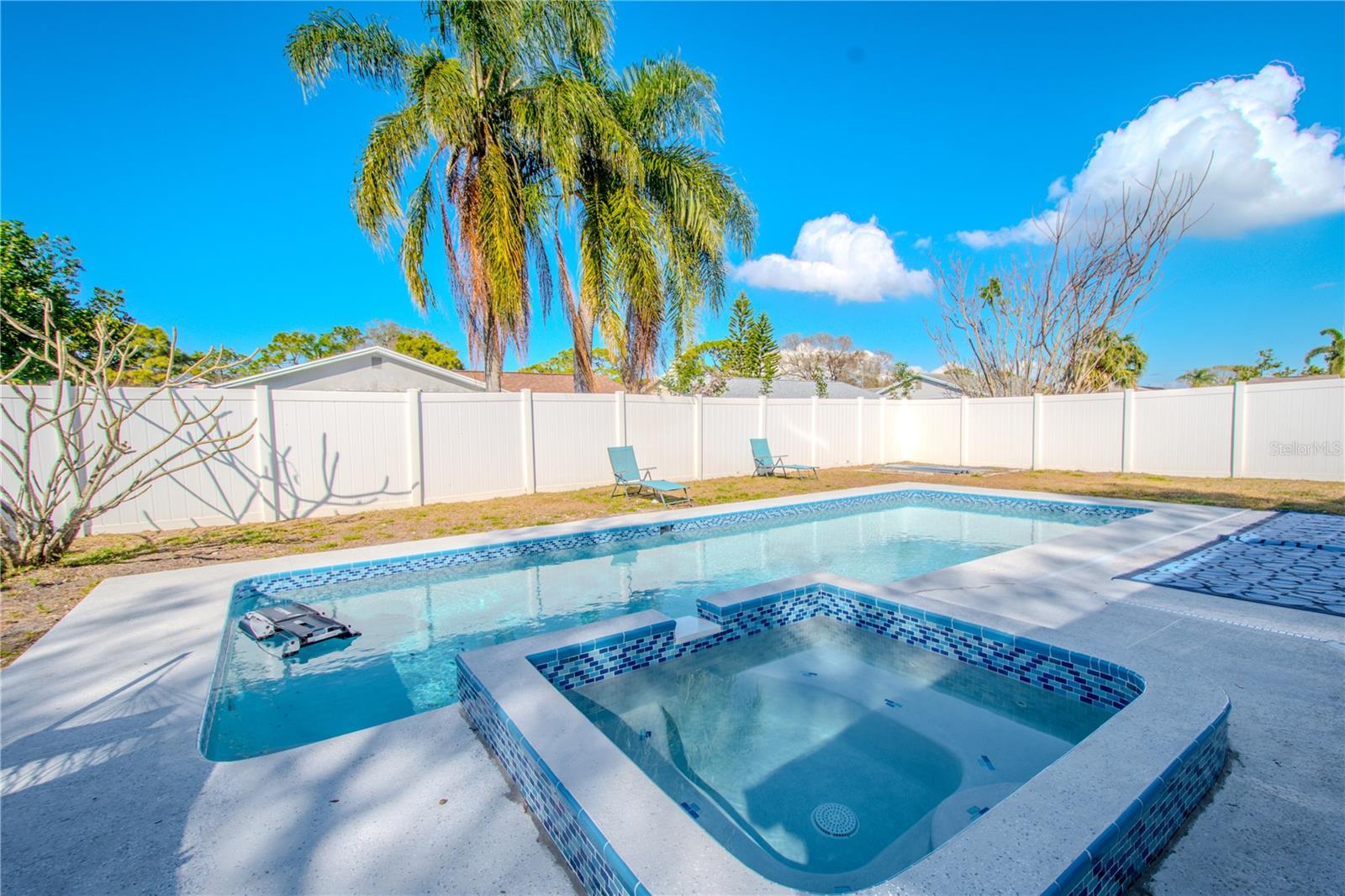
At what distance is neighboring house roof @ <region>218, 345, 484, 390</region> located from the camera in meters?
15.7

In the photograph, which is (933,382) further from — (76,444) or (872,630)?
(76,444)

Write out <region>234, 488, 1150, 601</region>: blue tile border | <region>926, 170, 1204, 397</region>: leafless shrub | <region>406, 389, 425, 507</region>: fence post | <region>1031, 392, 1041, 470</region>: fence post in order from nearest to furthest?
<region>234, 488, 1150, 601</region>: blue tile border
<region>406, 389, 425, 507</region>: fence post
<region>1031, 392, 1041, 470</region>: fence post
<region>926, 170, 1204, 397</region>: leafless shrub

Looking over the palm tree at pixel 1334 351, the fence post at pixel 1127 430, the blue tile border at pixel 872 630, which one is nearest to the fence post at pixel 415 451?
the blue tile border at pixel 872 630

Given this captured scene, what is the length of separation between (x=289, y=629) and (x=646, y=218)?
372 inches

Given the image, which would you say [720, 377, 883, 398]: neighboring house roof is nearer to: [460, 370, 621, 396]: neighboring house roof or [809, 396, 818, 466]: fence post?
[460, 370, 621, 396]: neighboring house roof

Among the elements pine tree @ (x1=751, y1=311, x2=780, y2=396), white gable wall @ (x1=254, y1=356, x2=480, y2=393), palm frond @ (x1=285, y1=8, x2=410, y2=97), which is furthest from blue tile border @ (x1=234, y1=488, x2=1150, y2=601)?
pine tree @ (x1=751, y1=311, x2=780, y2=396)

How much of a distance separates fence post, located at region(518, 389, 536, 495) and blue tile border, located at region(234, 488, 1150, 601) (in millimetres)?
3249

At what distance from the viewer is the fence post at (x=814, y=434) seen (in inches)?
555

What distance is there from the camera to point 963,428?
14836mm

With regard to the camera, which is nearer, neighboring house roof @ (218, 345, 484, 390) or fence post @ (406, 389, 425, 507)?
fence post @ (406, 389, 425, 507)

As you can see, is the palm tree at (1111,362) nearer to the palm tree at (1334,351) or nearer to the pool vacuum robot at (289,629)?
the palm tree at (1334,351)

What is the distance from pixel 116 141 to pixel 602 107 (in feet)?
34.9

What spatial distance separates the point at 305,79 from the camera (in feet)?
31.6

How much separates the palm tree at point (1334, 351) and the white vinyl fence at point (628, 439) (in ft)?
74.2
